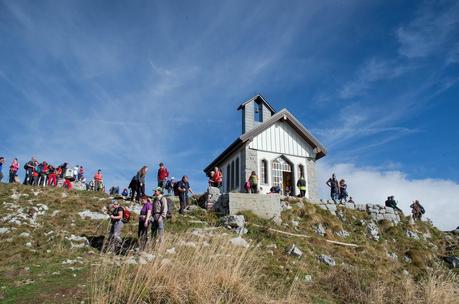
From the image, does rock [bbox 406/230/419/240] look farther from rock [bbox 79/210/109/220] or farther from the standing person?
rock [bbox 79/210/109/220]

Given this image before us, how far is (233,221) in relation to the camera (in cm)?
1518

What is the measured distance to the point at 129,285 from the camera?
6.43 meters

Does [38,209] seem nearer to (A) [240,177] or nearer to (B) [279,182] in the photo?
(A) [240,177]

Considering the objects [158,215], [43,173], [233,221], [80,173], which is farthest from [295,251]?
[80,173]

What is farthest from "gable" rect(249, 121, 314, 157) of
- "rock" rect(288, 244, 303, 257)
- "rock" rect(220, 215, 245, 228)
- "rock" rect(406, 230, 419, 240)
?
"rock" rect(288, 244, 303, 257)

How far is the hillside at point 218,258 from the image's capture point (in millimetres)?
6566

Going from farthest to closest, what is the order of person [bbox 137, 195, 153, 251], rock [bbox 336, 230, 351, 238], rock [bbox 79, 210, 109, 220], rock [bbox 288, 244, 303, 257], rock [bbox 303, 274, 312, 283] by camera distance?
rock [bbox 336, 230, 351, 238] → rock [bbox 79, 210, 109, 220] → rock [bbox 288, 244, 303, 257] → person [bbox 137, 195, 153, 251] → rock [bbox 303, 274, 312, 283]

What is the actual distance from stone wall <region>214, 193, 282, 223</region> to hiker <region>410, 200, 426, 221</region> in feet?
40.3

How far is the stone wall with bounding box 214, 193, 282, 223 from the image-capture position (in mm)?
16875

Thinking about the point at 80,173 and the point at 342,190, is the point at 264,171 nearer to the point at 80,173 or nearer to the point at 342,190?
the point at 342,190

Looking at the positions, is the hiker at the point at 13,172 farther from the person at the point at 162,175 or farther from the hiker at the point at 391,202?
the hiker at the point at 391,202

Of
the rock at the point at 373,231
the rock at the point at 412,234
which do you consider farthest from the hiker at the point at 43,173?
the rock at the point at 412,234

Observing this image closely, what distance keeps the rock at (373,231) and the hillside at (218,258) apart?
8 cm

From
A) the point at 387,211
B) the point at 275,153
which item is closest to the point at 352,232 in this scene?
the point at 387,211
